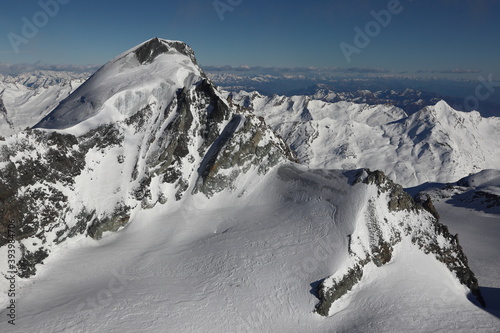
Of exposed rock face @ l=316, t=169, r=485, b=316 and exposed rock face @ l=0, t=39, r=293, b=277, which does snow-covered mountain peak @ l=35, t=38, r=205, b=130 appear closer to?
exposed rock face @ l=0, t=39, r=293, b=277

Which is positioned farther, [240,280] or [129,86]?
[129,86]

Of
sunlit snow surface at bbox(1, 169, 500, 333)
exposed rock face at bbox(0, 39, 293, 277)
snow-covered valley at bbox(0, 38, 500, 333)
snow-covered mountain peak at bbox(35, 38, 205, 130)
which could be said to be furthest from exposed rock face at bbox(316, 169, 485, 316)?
snow-covered mountain peak at bbox(35, 38, 205, 130)

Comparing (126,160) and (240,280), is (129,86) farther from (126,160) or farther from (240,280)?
(240,280)

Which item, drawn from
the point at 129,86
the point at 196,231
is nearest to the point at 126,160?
the point at 129,86

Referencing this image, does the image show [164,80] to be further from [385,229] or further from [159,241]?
[385,229]

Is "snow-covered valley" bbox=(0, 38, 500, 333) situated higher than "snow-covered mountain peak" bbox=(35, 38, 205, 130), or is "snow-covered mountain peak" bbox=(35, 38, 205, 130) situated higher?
"snow-covered mountain peak" bbox=(35, 38, 205, 130)

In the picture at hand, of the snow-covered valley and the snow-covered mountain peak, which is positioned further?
the snow-covered mountain peak

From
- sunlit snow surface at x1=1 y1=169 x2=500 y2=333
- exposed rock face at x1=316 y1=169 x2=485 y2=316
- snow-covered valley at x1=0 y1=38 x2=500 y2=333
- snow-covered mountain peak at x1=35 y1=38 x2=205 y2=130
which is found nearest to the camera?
sunlit snow surface at x1=1 y1=169 x2=500 y2=333

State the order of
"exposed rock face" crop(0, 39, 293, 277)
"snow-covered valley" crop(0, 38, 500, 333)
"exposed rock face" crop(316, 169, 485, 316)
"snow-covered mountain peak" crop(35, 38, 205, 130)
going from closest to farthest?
1. "snow-covered valley" crop(0, 38, 500, 333)
2. "exposed rock face" crop(0, 39, 293, 277)
3. "exposed rock face" crop(316, 169, 485, 316)
4. "snow-covered mountain peak" crop(35, 38, 205, 130)

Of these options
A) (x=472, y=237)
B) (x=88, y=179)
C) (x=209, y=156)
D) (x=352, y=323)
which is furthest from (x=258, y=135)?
(x=472, y=237)
